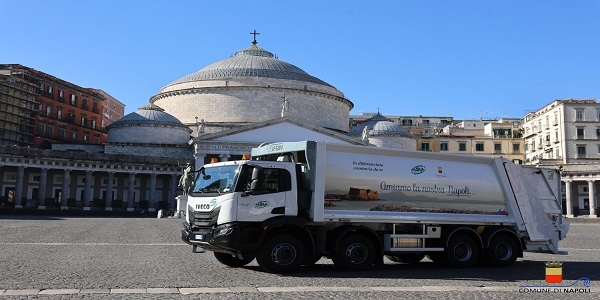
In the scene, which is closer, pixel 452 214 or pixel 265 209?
pixel 265 209

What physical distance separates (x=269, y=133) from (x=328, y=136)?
697cm

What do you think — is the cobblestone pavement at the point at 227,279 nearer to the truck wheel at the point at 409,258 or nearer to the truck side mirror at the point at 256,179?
the truck wheel at the point at 409,258

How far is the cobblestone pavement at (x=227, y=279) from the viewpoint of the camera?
10.6 meters

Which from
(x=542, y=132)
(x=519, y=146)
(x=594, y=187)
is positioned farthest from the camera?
(x=519, y=146)

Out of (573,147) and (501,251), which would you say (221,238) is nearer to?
(501,251)

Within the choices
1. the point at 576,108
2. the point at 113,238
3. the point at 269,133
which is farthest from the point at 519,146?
the point at 113,238

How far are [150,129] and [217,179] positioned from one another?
57990 mm

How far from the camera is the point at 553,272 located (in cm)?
1277

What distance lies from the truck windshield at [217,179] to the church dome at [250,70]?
2408 inches

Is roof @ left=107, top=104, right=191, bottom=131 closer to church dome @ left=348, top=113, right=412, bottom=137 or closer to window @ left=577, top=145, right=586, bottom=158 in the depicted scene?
church dome @ left=348, top=113, right=412, bottom=137

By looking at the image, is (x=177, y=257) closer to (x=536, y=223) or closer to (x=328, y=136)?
(x=536, y=223)

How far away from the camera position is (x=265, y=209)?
1367 cm

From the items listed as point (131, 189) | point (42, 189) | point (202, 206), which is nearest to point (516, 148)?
point (131, 189)

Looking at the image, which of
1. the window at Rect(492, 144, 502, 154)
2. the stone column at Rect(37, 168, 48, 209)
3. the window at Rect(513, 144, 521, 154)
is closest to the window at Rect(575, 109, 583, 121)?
the window at Rect(513, 144, 521, 154)
